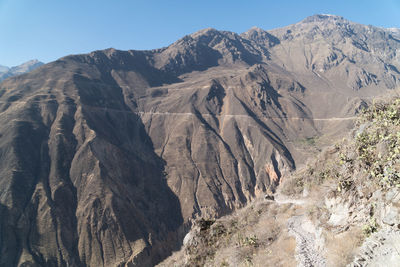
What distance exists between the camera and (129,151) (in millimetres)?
72688

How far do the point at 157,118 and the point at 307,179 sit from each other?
259ft

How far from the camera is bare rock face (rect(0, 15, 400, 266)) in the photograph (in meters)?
44.9

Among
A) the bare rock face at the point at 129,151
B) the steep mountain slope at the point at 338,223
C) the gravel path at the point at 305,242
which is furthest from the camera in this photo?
the bare rock face at the point at 129,151

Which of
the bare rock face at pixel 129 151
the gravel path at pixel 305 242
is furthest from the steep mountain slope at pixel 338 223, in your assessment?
the bare rock face at pixel 129 151

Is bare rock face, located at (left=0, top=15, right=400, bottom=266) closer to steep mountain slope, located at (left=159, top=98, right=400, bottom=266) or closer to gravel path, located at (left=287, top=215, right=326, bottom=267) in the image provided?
steep mountain slope, located at (left=159, top=98, right=400, bottom=266)

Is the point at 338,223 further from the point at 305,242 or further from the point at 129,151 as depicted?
the point at 129,151

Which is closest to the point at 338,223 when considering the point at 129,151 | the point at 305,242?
the point at 305,242

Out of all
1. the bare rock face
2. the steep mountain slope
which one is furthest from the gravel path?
the bare rock face

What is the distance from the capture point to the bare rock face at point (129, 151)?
147 feet

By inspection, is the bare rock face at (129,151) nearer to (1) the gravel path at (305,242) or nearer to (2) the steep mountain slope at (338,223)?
(2) the steep mountain slope at (338,223)

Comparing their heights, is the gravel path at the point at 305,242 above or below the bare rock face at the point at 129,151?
below

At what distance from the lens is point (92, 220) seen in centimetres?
4678

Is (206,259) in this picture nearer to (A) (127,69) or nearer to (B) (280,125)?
(B) (280,125)

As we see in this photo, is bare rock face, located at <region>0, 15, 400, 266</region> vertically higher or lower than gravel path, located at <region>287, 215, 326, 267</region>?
higher
